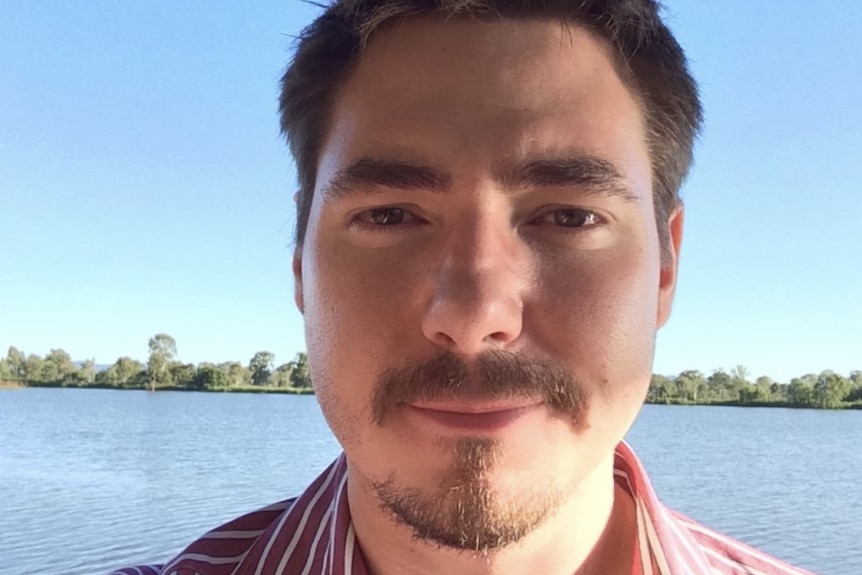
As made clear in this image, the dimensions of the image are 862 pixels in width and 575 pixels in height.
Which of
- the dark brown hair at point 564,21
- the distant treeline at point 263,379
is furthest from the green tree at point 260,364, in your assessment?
the dark brown hair at point 564,21

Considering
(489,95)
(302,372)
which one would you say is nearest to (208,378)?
(302,372)

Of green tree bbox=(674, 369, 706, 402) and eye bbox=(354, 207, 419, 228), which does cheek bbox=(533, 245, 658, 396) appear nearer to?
eye bbox=(354, 207, 419, 228)

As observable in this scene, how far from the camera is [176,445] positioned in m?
13.6

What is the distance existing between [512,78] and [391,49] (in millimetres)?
157

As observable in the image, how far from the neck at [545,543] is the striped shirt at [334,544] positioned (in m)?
0.03

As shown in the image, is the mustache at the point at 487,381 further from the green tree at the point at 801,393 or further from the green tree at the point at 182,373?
the green tree at the point at 182,373

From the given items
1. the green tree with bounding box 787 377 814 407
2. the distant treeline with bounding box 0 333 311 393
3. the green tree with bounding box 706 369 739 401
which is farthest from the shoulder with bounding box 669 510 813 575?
the green tree with bounding box 787 377 814 407

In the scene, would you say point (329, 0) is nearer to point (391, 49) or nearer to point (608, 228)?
point (391, 49)

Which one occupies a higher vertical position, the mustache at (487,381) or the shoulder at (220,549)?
the mustache at (487,381)

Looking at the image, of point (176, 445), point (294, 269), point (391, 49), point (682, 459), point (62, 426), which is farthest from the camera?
point (62, 426)

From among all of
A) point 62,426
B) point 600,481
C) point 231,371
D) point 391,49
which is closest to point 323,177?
point 391,49

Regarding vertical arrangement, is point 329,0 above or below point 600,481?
above

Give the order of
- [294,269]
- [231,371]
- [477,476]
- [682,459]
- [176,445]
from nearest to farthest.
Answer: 1. [477,476]
2. [294,269]
3. [231,371]
4. [682,459]
5. [176,445]

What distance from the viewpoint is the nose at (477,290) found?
677 millimetres
